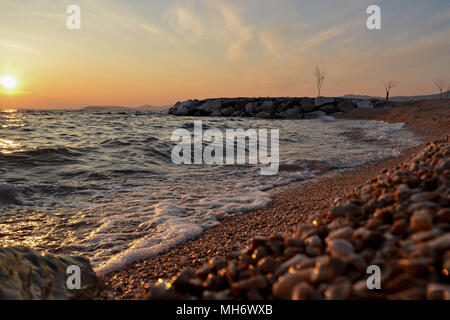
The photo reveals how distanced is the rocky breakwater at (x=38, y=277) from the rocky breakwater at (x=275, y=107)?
35851 mm

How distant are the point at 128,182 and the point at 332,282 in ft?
18.5

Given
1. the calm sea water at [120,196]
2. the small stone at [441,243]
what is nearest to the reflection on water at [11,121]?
the calm sea water at [120,196]

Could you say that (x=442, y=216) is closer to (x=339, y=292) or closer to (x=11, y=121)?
(x=339, y=292)

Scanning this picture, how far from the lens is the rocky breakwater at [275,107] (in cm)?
3625

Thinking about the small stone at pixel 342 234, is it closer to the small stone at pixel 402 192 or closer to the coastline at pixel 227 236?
the small stone at pixel 402 192

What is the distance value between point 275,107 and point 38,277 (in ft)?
133

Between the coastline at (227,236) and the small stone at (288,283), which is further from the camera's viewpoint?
the coastline at (227,236)

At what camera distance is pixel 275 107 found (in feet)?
133

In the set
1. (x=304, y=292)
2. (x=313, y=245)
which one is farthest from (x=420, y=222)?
(x=304, y=292)

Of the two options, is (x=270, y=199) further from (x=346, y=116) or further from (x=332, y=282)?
(x=346, y=116)

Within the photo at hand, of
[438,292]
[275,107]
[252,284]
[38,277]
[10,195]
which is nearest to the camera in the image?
[438,292]

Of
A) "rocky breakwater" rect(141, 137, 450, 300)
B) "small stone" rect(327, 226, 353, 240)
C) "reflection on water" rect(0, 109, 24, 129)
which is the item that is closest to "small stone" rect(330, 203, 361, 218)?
"rocky breakwater" rect(141, 137, 450, 300)

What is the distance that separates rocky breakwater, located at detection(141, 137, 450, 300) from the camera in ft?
3.85
